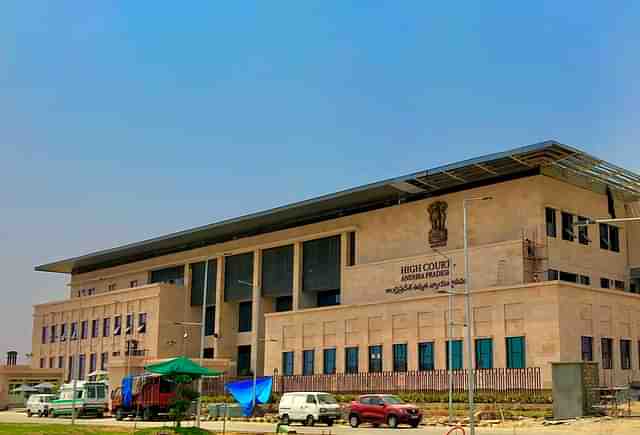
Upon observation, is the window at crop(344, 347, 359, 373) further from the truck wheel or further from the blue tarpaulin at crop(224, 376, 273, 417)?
the truck wheel

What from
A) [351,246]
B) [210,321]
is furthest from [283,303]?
[351,246]

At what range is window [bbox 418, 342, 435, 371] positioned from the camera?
59281 millimetres

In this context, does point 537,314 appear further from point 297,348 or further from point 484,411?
point 297,348

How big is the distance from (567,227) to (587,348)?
37.4ft

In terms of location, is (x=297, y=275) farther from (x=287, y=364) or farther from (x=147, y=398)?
(x=147, y=398)

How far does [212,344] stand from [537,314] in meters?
41.5

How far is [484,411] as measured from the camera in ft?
159

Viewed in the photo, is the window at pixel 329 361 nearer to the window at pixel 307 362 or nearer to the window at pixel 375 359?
the window at pixel 307 362

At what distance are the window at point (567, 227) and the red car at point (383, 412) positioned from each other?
890 inches

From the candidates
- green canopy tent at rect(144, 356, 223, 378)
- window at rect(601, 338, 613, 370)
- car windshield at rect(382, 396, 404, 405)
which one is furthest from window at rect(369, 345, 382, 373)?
green canopy tent at rect(144, 356, 223, 378)

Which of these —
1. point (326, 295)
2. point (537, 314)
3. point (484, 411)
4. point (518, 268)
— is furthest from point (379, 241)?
point (484, 411)

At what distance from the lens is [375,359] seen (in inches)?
2484

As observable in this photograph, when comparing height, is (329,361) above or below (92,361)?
below

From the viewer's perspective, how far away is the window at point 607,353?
180 ft
